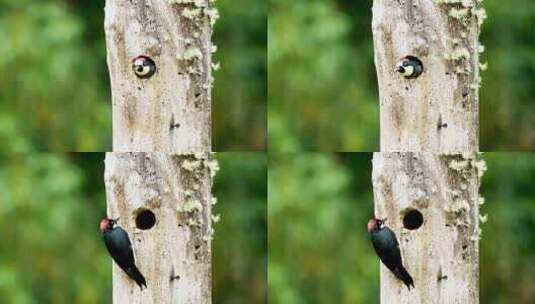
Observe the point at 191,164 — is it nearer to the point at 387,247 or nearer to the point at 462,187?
the point at 387,247

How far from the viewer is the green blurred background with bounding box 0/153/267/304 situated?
6172 mm

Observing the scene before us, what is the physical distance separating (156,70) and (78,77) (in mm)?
1104

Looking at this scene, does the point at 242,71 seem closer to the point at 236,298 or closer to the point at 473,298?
the point at 236,298

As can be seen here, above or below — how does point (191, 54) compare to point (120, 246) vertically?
above

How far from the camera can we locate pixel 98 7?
21.6 ft

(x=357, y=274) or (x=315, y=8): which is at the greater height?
(x=315, y=8)

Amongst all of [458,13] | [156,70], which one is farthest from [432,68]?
[156,70]

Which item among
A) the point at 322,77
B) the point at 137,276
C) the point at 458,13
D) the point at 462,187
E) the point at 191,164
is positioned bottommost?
the point at 137,276

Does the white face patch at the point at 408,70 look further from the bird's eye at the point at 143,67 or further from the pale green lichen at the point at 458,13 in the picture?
the bird's eye at the point at 143,67

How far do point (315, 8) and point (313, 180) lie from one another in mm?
823

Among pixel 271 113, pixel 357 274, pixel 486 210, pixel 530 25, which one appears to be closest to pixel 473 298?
pixel 357 274

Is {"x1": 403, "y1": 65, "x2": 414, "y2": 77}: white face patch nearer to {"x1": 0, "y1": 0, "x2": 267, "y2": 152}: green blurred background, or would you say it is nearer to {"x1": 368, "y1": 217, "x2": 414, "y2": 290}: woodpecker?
{"x1": 368, "y1": 217, "x2": 414, "y2": 290}: woodpecker

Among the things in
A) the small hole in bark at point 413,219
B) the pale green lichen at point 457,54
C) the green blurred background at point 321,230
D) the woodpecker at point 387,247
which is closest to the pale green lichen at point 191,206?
the green blurred background at point 321,230

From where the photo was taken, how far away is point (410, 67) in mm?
5441
